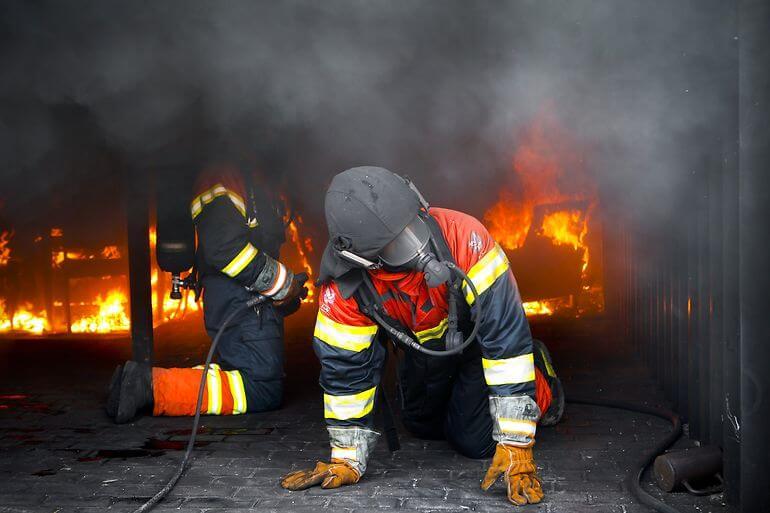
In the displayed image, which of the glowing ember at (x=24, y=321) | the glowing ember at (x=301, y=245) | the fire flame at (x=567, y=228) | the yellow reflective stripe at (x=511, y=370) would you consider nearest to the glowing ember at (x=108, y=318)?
the glowing ember at (x=24, y=321)

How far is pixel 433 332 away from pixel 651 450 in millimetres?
1218

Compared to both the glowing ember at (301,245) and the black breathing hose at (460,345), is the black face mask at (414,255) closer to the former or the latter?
the black breathing hose at (460,345)

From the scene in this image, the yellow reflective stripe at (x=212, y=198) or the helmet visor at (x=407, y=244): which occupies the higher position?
the yellow reflective stripe at (x=212, y=198)

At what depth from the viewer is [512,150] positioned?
809 cm

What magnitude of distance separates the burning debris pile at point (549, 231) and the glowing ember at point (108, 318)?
3.87 metres

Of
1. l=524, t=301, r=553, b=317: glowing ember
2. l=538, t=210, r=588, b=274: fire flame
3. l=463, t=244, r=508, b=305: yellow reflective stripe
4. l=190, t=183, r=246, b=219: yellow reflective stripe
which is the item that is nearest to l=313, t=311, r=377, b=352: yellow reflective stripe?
l=463, t=244, r=508, b=305: yellow reflective stripe

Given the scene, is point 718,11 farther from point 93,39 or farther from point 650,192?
point 93,39

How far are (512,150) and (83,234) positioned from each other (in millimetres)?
4267

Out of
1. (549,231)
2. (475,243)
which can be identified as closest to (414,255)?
(475,243)

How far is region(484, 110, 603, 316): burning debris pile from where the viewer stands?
8773 mm

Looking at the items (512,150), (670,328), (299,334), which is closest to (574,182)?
(512,150)

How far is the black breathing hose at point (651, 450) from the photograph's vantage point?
3265 mm

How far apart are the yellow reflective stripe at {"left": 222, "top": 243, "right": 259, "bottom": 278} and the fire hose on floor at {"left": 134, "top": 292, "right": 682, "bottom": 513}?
220 mm

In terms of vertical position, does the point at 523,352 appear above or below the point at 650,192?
below
